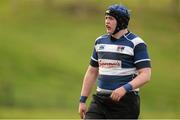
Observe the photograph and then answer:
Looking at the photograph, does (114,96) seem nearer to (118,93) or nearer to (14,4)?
(118,93)

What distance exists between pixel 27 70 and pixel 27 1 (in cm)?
535

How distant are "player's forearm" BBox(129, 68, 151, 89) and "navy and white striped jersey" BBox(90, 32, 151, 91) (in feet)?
0.17

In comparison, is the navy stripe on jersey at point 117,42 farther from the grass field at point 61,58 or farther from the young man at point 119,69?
the grass field at point 61,58

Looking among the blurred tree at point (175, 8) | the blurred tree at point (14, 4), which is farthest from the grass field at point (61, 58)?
the blurred tree at point (175, 8)

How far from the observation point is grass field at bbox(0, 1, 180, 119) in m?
27.1

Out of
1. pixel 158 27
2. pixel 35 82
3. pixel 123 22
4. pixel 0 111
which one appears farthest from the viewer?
pixel 158 27

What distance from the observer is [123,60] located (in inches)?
355

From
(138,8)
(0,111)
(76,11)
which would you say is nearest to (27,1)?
(76,11)

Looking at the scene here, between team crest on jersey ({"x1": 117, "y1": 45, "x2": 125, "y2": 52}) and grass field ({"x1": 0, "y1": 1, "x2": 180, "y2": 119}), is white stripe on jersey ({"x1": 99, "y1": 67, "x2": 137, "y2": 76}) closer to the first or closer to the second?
team crest on jersey ({"x1": 117, "y1": 45, "x2": 125, "y2": 52})

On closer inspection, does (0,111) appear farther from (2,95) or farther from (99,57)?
(99,57)

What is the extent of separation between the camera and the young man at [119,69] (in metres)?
9.00

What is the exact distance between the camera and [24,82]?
29.8 meters

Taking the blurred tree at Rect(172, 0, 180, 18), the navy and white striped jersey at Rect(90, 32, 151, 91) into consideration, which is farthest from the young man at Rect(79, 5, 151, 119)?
the blurred tree at Rect(172, 0, 180, 18)

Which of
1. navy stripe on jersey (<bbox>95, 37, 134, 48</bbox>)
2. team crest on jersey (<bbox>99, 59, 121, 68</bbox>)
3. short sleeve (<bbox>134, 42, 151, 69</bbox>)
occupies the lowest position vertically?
team crest on jersey (<bbox>99, 59, 121, 68</bbox>)
